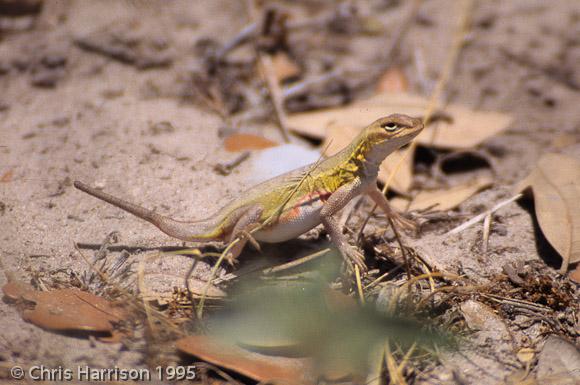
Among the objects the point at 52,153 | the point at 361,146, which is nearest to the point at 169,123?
the point at 52,153

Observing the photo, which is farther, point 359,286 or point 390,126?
point 390,126

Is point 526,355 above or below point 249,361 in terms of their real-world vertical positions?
below

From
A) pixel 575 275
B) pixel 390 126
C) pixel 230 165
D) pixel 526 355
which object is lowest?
pixel 526 355

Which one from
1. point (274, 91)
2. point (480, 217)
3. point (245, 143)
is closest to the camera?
point (480, 217)

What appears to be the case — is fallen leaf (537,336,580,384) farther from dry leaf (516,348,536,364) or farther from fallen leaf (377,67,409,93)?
fallen leaf (377,67,409,93)

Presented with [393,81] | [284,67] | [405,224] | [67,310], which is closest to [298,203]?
[405,224]

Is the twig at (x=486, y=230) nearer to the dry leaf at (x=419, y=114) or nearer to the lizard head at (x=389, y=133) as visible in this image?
the lizard head at (x=389, y=133)

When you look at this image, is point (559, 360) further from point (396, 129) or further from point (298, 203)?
point (298, 203)

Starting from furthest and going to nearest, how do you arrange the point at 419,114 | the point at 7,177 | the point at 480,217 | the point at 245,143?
the point at 419,114 → the point at 245,143 → the point at 7,177 → the point at 480,217
